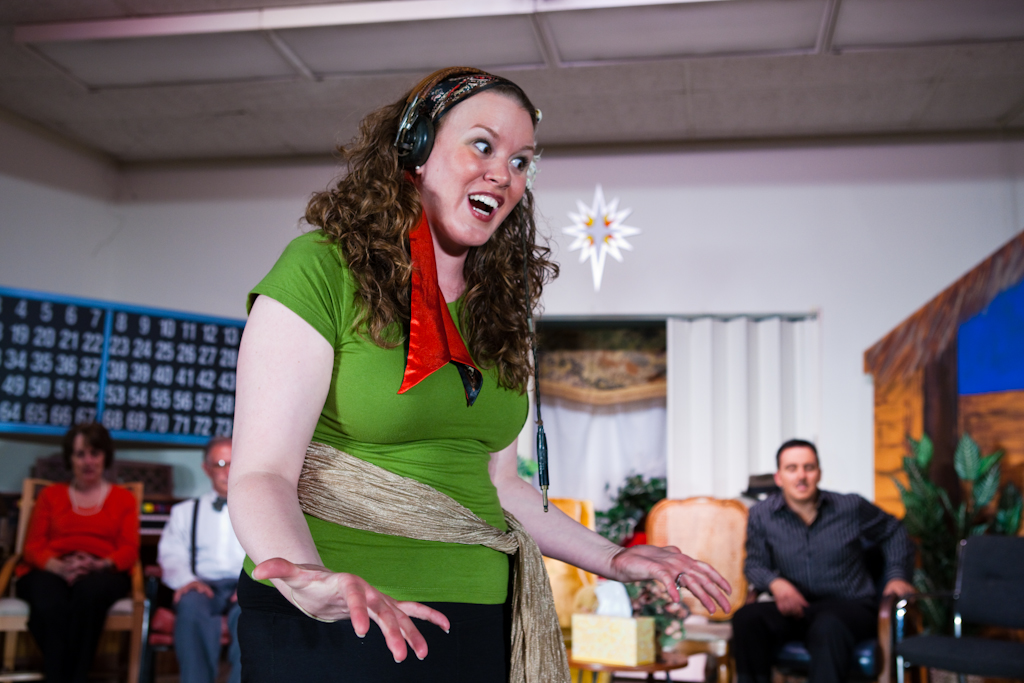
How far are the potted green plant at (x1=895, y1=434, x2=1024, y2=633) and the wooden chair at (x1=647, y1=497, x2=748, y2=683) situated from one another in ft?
2.57

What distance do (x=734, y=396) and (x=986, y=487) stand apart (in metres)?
1.87

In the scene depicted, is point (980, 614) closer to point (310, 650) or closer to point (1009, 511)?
point (1009, 511)

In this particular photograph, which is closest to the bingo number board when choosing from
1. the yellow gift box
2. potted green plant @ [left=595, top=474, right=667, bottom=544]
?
potted green plant @ [left=595, top=474, right=667, bottom=544]

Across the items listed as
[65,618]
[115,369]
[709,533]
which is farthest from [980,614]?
[115,369]

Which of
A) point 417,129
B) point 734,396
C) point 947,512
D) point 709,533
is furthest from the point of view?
point 734,396

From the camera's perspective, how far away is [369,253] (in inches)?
38.0

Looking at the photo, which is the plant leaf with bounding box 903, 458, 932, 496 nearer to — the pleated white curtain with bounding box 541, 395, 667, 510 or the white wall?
the white wall

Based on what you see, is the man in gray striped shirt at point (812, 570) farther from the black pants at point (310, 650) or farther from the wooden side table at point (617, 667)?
the black pants at point (310, 650)

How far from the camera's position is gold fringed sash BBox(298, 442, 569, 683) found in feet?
2.97

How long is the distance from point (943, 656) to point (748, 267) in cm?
277

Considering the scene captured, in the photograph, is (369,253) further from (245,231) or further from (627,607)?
(245,231)

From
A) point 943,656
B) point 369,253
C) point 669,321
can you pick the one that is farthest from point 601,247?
point 369,253

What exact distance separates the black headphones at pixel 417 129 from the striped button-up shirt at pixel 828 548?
3242mm

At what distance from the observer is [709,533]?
4520 millimetres
